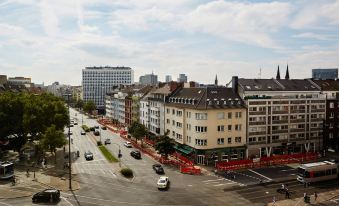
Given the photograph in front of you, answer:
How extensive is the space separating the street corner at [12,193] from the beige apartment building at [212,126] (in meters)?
38.3

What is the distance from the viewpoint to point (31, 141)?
8856 cm

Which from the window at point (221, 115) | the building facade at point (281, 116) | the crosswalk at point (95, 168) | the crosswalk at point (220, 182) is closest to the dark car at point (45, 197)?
the crosswalk at point (95, 168)

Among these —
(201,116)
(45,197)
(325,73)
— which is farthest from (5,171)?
(325,73)

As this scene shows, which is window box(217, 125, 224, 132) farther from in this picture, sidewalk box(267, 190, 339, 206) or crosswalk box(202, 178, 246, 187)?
sidewalk box(267, 190, 339, 206)

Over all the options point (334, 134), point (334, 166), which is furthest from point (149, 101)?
point (334, 166)

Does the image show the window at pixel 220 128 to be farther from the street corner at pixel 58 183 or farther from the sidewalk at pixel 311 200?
→ the street corner at pixel 58 183

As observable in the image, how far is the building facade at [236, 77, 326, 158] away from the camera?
275ft

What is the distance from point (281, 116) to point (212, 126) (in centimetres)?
2027

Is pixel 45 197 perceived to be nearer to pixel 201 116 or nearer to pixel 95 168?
pixel 95 168

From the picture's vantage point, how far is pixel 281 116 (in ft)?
286

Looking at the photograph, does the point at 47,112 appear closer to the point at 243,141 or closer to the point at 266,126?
the point at 243,141

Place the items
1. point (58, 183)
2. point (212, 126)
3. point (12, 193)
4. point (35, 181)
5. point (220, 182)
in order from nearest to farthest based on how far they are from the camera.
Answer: point (12, 193) → point (58, 183) → point (35, 181) → point (220, 182) → point (212, 126)

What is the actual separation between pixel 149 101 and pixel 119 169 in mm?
43900

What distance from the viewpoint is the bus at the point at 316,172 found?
6100cm
